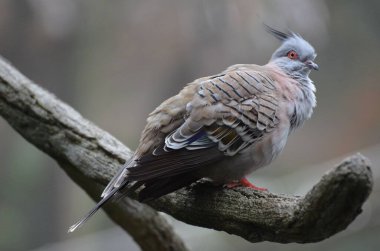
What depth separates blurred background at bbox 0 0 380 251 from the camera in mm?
9078

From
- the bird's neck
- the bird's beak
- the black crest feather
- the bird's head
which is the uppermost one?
the black crest feather

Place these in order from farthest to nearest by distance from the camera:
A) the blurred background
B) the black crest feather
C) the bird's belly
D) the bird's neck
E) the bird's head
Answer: the blurred background, the black crest feather, the bird's head, the bird's neck, the bird's belly

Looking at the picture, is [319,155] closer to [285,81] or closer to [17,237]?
[17,237]

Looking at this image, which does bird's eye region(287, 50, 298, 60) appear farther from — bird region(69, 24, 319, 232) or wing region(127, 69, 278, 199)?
wing region(127, 69, 278, 199)

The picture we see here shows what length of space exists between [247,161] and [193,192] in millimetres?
355

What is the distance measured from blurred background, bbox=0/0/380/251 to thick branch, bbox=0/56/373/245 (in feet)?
12.3

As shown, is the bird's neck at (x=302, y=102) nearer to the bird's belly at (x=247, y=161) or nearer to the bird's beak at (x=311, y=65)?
the bird's beak at (x=311, y=65)

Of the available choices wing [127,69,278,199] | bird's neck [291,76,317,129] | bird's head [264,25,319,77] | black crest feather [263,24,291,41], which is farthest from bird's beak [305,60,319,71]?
wing [127,69,278,199]

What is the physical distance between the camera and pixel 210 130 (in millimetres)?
3895

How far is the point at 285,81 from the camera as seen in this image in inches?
177

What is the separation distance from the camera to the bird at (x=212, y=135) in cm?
374

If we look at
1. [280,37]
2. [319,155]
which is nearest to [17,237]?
[319,155]

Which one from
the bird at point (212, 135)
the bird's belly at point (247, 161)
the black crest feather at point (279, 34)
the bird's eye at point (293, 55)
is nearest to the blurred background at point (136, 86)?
the black crest feather at point (279, 34)

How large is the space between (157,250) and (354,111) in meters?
6.43
